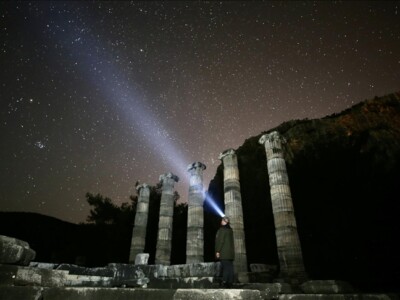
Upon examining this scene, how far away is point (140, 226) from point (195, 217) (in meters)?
5.29

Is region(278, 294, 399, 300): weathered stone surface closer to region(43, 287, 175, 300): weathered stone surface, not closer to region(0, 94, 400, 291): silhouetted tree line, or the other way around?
region(43, 287, 175, 300): weathered stone surface

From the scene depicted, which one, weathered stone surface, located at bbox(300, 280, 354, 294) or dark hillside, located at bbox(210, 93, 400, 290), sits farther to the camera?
dark hillside, located at bbox(210, 93, 400, 290)

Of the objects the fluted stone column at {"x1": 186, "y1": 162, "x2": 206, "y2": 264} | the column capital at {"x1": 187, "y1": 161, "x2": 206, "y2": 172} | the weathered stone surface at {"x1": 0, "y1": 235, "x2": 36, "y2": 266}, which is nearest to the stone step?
the weathered stone surface at {"x1": 0, "y1": 235, "x2": 36, "y2": 266}

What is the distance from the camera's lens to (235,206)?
1449cm

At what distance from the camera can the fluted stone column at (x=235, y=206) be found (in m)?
13.0

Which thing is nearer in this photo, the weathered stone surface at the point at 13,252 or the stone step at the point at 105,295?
the stone step at the point at 105,295

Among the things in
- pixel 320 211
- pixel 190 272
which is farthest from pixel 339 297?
pixel 320 211

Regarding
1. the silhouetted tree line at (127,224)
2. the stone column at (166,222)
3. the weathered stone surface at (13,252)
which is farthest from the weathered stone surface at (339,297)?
the silhouetted tree line at (127,224)

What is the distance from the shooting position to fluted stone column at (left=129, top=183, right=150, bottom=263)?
18047mm

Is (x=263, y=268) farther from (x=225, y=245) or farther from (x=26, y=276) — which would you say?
(x=26, y=276)

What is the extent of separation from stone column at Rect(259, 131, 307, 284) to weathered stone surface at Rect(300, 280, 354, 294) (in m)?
2.44

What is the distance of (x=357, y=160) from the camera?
20.7 m

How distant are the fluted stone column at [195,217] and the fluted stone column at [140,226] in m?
4.55

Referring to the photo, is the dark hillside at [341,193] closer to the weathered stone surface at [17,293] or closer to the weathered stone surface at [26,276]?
the weathered stone surface at [26,276]
